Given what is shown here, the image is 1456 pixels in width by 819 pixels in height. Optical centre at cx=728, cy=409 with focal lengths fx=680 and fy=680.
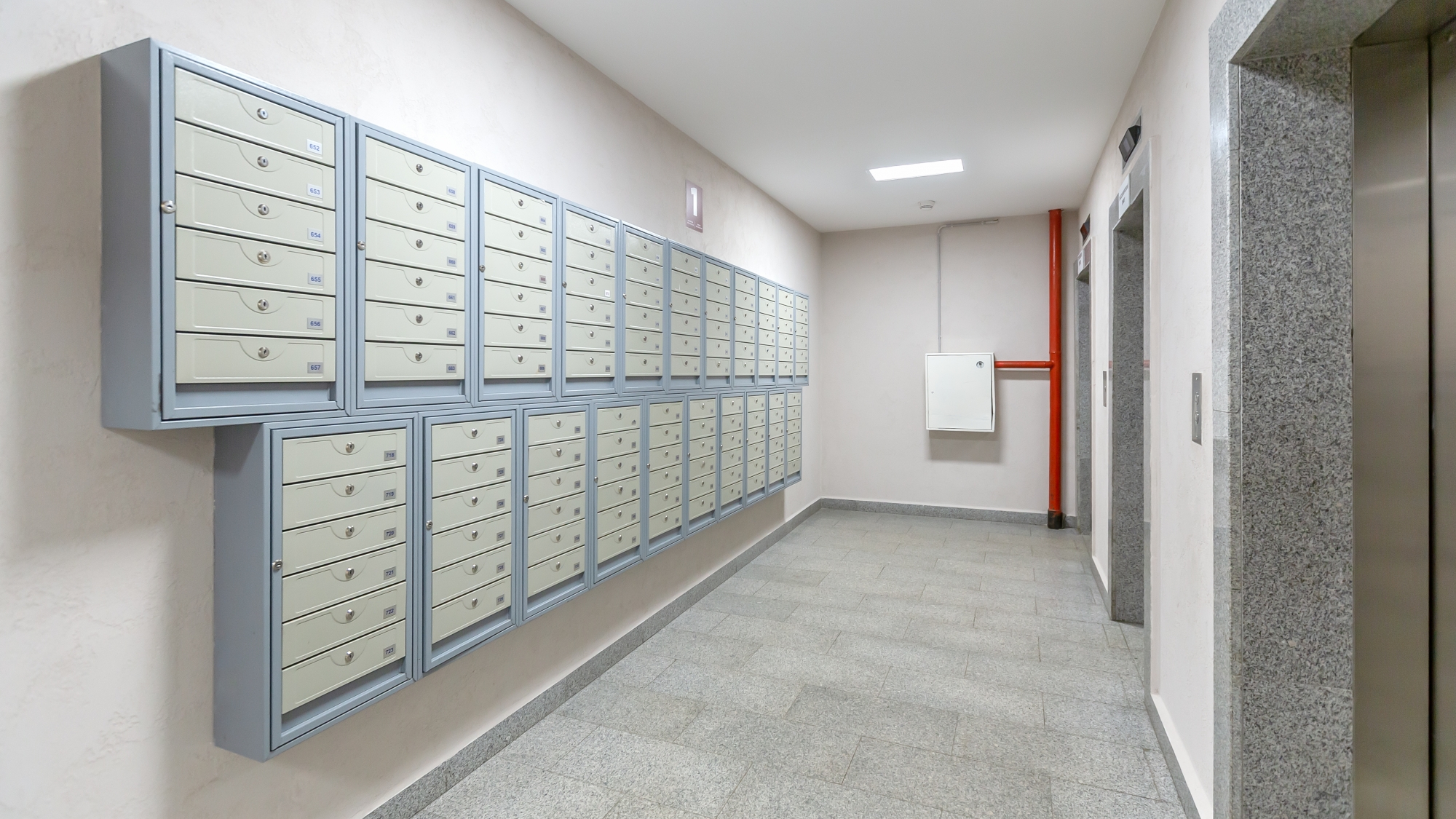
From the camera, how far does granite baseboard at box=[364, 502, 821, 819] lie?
2.01 meters

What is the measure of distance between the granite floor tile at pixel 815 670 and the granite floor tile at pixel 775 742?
14.2 inches

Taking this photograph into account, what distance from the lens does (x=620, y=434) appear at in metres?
Answer: 2.81

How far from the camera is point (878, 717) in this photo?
258 centimetres

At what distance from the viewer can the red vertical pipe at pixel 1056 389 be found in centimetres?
556

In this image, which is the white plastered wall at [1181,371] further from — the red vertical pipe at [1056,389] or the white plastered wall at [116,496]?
the red vertical pipe at [1056,389]

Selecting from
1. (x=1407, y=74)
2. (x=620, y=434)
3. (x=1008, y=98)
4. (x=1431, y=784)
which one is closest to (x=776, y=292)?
(x=1008, y=98)

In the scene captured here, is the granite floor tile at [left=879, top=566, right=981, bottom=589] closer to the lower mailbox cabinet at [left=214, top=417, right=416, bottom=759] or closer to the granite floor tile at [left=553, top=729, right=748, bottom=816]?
the granite floor tile at [left=553, top=729, right=748, bottom=816]

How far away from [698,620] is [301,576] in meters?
2.35

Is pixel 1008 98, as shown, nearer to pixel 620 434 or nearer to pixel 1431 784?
pixel 620 434

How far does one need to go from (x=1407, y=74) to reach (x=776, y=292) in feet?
11.5

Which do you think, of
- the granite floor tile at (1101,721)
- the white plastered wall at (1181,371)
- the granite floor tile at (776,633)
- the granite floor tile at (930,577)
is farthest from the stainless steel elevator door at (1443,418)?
the granite floor tile at (930,577)

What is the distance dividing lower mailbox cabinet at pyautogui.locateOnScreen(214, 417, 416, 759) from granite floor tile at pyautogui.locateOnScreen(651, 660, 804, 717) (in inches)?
51.9

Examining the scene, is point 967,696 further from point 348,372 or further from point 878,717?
point 348,372

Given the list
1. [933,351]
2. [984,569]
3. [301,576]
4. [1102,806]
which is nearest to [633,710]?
[301,576]
